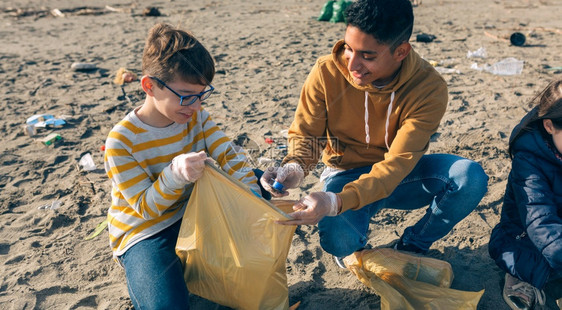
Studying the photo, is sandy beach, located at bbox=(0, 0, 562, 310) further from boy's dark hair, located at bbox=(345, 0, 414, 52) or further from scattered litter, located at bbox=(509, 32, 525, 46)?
boy's dark hair, located at bbox=(345, 0, 414, 52)

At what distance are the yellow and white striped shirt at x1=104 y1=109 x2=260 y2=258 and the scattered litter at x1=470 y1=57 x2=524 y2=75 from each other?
14.2ft

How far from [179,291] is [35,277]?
1091 millimetres

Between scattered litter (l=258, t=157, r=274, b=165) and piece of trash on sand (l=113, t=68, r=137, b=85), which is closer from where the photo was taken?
scattered litter (l=258, t=157, r=274, b=165)

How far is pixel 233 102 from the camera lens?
16.1 ft

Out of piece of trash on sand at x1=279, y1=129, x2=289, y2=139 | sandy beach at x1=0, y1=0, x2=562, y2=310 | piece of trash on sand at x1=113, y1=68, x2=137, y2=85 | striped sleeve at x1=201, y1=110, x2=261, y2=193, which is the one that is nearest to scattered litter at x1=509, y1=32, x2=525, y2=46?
sandy beach at x1=0, y1=0, x2=562, y2=310

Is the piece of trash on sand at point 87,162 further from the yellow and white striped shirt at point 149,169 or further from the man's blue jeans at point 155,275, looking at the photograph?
the man's blue jeans at point 155,275

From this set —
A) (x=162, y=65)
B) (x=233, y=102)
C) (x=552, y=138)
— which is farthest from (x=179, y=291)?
(x=233, y=102)

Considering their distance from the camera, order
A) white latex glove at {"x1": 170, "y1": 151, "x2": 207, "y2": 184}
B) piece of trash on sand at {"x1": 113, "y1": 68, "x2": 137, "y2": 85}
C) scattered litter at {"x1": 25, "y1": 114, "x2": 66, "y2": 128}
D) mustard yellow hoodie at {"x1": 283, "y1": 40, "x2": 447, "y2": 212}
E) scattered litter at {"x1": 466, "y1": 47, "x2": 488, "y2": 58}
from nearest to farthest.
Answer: white latex glove at {"x1": 170, "y1": 151, "x2": 207, "y2": 184}
mustard yellow hoodie at {"x1": 283, "y1": 40, "x2": 447, "y2": 212}
scattered litter at {"x1": 25, "y1": 114, "x2": 66, "y2": 128}
piece of trash on sand at {"x1": 113, "y1": 68, "x2": 137, "y2": 85}
scattered litter at {"x1": 466, "y1": 47, "x2": 488, "y2": 58}

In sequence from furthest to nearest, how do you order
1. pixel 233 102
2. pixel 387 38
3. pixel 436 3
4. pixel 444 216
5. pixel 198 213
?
1. pixel 436 3
2. pixel 233 102
3. pixel 444 216
4. pixel 387 38
5. pixel 198 213

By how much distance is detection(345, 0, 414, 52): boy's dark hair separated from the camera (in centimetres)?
204

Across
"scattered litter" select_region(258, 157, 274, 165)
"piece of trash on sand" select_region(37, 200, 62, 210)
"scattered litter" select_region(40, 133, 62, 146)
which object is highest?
"scattered litter" select_region(258, 157, 274, 165)

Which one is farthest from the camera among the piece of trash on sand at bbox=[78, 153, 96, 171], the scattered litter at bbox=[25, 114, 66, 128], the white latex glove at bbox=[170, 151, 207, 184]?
the scattered litter at bbox=[25, 114, 66, 128]

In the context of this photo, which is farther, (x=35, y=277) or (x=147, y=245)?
(x=35, y=277)

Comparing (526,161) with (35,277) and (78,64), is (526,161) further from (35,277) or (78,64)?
(78,64)
